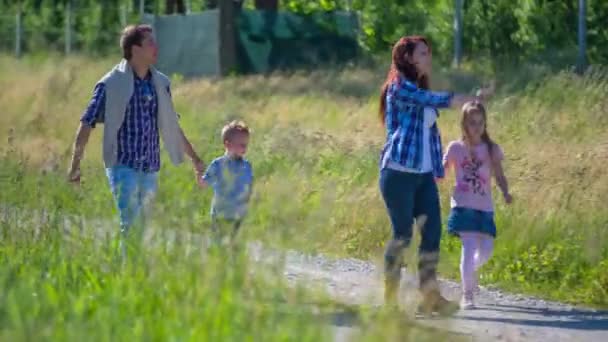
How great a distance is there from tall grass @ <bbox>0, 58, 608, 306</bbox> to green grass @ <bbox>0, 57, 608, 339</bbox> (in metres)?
0.02

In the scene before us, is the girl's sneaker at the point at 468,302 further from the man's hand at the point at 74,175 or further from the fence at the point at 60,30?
the fence at the point at 60,30

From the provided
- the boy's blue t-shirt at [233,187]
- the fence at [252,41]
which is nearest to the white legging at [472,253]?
the boy's blue t-shirt at [233,187]

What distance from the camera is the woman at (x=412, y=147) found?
33.1ft

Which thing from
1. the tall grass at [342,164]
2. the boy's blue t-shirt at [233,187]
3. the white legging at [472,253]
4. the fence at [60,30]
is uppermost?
the boy's blue t-shirt at [233,187]

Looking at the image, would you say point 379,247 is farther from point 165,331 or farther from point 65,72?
point 65,72

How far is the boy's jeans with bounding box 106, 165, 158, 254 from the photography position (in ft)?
31.5

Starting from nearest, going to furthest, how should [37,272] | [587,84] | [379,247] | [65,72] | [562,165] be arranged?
[37,272], [379,247], [562,165], [587,84], [65,72]

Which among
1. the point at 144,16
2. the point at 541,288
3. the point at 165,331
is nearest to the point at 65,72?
the point at 144,16

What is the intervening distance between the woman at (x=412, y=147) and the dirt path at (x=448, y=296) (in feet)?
1.33

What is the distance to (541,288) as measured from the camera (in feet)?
38.7

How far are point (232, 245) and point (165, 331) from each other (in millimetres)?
1194

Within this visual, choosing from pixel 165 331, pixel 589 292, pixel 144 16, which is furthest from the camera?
pixel 144 16

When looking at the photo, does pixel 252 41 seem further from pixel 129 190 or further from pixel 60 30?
pixel 129 190

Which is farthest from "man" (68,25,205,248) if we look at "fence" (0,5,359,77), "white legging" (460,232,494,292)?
"fence" (0,5,359,77)
